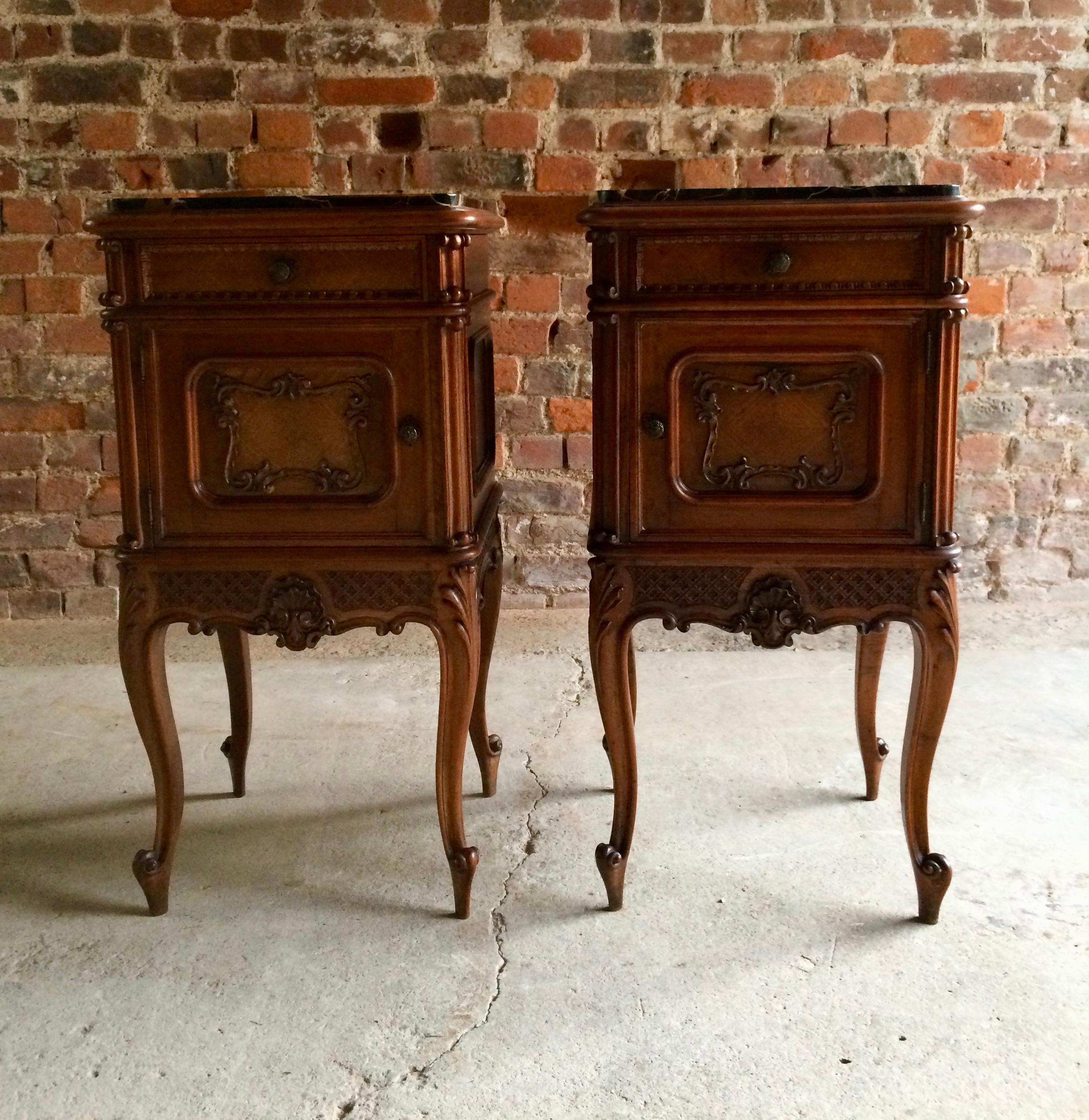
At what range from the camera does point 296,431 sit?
1.70 m

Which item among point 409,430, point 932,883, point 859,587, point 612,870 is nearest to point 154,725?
point 409,430

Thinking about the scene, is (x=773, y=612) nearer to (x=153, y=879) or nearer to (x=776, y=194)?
(x=776, y=194)

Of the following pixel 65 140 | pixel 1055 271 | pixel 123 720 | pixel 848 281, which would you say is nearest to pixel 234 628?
pixel 123 720

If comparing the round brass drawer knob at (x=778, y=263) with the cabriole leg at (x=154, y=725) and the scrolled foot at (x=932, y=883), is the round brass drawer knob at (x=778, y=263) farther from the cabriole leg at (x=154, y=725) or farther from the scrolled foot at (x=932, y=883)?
the cabriole leg at (x=154, y=725)

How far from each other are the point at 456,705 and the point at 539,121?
1631mm

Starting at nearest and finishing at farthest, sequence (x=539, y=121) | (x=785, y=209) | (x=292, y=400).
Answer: (x=785, y=209) → (x=292, y=400) → (x=539, y=121)

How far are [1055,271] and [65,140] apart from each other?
233 cm

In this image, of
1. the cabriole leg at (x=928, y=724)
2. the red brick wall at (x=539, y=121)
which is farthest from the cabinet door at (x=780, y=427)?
the red brick wall at (x=539, y=121)

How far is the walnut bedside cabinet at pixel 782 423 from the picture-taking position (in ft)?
5.29

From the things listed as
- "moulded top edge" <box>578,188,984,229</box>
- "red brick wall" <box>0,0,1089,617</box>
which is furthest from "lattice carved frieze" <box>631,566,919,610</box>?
"red brick wall" <box>0,0,1089,617</box>

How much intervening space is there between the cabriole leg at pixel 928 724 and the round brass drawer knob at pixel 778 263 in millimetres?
468

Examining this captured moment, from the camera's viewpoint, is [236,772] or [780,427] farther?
[236,772]

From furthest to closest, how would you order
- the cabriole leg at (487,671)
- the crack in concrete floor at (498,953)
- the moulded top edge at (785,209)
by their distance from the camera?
the cabriole leg at (487,671) → the moulded top edge at (785,209) → the crack in concrete floor at (498,953)

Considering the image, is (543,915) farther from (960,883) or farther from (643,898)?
(960,883)
